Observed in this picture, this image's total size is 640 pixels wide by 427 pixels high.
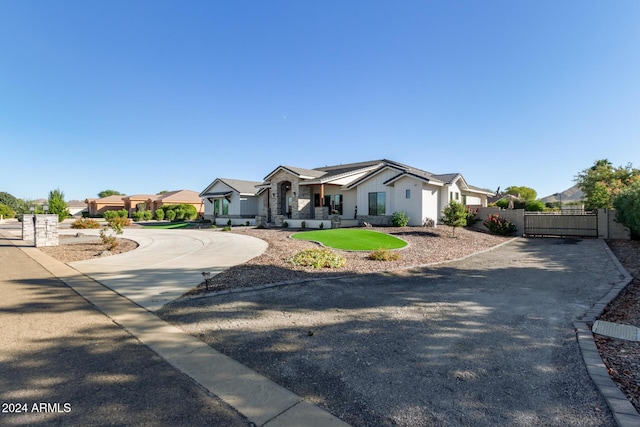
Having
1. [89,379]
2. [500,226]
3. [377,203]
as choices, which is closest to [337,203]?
[377,203]

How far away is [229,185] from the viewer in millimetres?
33625

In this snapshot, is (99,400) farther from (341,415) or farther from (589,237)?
(589,237)

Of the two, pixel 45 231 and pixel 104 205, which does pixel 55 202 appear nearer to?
pixel 45 231

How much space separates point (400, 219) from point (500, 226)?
6757mm

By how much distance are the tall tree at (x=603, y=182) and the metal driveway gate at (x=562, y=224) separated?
6400 mm

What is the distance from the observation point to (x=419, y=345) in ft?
13.9

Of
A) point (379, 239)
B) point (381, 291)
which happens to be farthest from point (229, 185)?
point (381, 291)

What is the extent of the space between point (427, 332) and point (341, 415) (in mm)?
2427

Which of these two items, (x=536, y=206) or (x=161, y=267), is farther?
(x=536, y=206)

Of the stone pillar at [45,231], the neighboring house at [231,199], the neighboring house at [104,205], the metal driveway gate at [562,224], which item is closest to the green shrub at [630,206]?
the metal driveway gate at [562,224]

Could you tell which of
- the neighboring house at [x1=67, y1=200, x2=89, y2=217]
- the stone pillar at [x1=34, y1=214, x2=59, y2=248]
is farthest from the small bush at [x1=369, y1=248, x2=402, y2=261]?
the neighboring house at [x1=67, y1=200, x2=89, y2=217]

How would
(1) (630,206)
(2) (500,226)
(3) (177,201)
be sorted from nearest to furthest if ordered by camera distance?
(1) (630,206)
(2) (500,226)
(3) (177,201)

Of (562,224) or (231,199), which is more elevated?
(231,199)

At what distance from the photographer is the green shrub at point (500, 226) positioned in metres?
20.7
